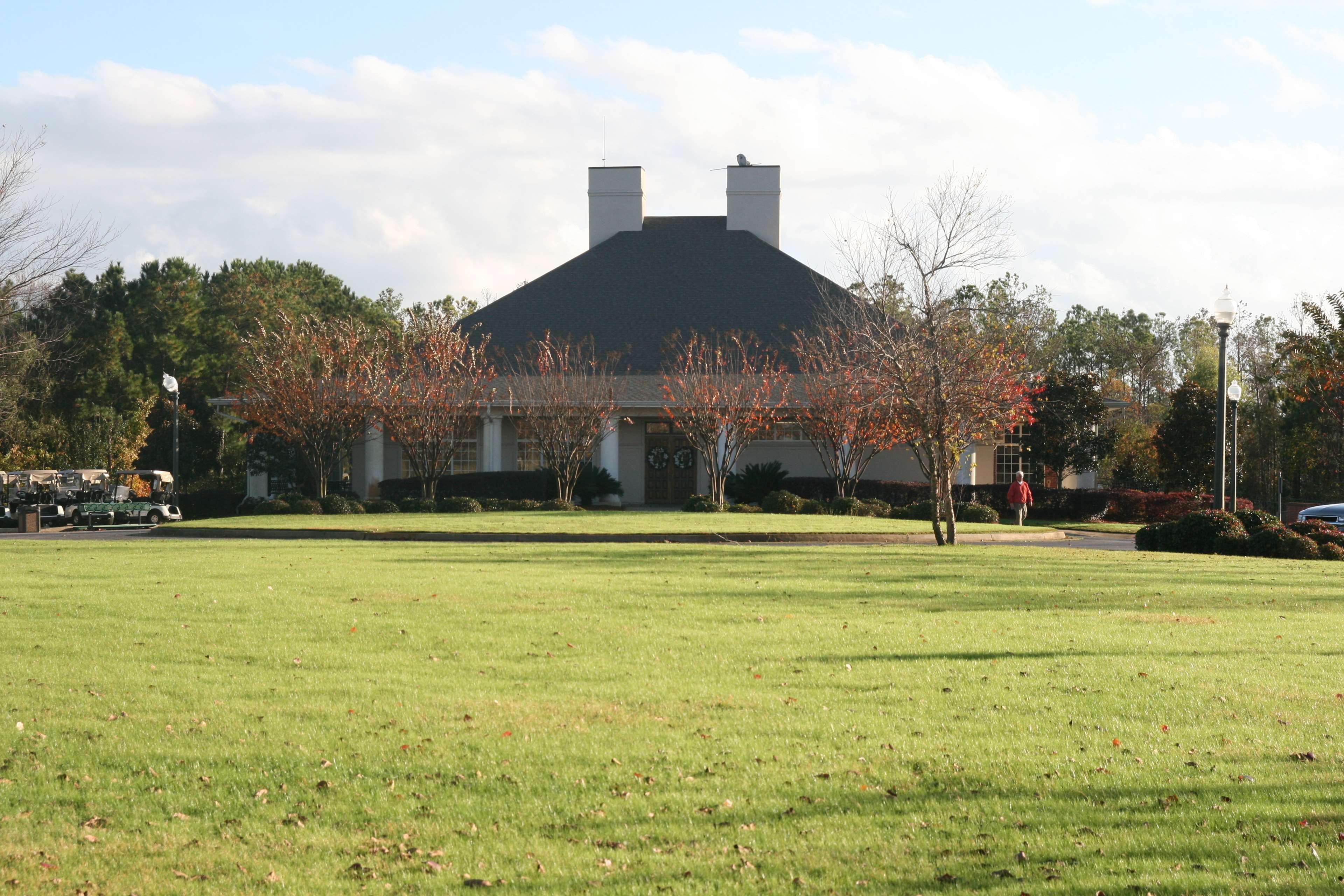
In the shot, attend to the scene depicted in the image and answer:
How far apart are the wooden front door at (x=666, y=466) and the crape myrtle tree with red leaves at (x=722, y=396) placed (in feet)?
1.93

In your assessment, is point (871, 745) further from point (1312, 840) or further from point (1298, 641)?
point (1298, 641)

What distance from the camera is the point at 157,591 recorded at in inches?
539

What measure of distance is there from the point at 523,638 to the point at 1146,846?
6223 millimetres

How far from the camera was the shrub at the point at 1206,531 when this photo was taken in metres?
22.8

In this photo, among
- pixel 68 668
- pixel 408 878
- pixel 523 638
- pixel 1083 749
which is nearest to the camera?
pixel 408 878

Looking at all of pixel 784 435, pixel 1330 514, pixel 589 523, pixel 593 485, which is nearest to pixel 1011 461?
pixel 784 435

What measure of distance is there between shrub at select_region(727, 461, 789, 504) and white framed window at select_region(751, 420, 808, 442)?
3278mm

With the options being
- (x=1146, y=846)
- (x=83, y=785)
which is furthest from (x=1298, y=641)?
(x=83, y=785)

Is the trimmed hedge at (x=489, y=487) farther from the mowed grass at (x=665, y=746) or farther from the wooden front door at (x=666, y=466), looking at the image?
the mowed grass at (x=665, y=746)

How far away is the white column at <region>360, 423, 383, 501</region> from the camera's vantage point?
1554 inches

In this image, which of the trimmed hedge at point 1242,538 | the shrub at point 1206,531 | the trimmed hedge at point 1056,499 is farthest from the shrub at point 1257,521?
the trimmed hedge at point 1056,499

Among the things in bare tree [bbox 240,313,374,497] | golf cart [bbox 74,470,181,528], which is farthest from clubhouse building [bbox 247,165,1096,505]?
golf cart [bbox 74,470,181,528]

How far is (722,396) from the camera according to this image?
35.8 metres

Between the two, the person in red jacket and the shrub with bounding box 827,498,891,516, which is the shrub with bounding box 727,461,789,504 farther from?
the person in red jacket
